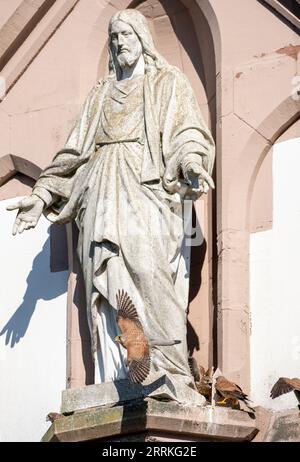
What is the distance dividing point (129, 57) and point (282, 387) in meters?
2.07

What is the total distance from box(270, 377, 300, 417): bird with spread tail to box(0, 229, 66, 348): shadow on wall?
1.73m

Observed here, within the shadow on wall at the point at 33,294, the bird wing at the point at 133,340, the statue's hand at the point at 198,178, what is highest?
the statue's hand at the point at 198,178

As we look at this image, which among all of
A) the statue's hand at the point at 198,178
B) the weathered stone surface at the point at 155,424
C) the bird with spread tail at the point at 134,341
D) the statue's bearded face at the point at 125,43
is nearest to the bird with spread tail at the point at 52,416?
the weathered stone surface at the point at 155,424

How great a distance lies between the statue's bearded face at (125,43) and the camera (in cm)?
1376

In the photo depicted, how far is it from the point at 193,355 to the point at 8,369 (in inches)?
46.4

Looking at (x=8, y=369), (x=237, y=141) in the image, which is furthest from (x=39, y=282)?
(x=237, y=141)

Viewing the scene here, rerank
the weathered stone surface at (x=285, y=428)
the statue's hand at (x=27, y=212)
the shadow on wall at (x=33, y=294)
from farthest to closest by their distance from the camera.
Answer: the shadow on wall at (x=33, y=294)
the statue's hand at (x=27, y=212)
the weathered stone surface at (x=285, y=428)

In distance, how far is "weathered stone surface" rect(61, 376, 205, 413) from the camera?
41.9 ft

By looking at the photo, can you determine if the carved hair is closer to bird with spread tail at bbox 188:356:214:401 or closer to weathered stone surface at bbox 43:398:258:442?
bird with spread tail at bbox 188:356:214:401

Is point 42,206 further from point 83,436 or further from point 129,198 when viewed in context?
point 83,436

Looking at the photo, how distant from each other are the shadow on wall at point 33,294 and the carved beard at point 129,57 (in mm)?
1231

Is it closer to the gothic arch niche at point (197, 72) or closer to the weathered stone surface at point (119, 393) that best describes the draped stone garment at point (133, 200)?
the weathered stone surface at point (119, 393)

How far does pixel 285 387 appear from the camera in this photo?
42.6 ft
